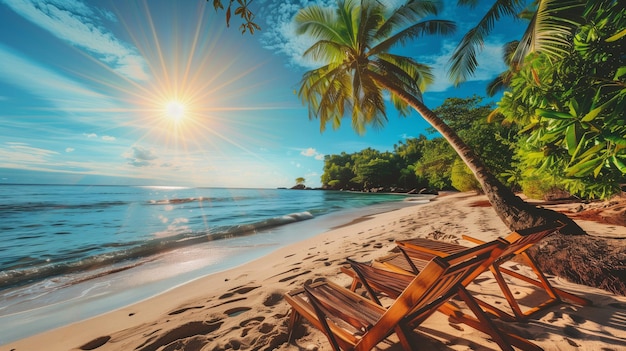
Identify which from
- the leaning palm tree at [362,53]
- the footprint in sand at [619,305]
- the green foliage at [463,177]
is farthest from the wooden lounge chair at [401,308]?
the green foliage at [463,177]

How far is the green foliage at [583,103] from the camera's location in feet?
6.87

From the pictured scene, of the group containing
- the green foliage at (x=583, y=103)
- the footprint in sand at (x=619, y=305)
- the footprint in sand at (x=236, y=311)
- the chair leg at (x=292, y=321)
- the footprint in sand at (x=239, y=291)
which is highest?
the green foliage at (x=583, y=103)

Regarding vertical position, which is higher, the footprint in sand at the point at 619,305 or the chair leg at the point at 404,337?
the chair leg at the point at 404,337

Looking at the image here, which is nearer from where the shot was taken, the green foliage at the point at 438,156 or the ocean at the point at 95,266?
the ocean at the point at 95,266

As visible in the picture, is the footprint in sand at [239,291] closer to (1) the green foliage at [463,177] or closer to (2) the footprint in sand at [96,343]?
(2) the footprint in sand at [96,343]

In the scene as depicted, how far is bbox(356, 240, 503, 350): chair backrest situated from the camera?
1.20 m

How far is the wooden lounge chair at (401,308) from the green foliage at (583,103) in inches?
63.8

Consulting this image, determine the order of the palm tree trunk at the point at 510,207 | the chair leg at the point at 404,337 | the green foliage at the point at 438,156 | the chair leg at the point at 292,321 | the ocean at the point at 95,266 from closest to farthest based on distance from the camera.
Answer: the chair leg at the point at 404,337, the chair leg at the point at 292,321, the ocean at the point at 95,266, the palm tree trunk at the point at 510,207, the green foliage at the point at 438,156

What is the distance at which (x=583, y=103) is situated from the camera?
214cm

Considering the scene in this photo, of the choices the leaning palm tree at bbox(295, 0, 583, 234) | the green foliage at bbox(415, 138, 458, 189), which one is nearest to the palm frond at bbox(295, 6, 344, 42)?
the leaning palm tree at bbox(295, 0, 583, 234)

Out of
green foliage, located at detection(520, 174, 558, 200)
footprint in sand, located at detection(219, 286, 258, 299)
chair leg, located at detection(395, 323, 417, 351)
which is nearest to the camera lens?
chair leg, located at detection(395, 323, 417, 351)

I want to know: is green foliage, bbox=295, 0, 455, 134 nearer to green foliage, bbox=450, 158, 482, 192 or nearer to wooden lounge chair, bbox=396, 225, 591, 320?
wooden lounge chair, bbox=396, 225, 591, 320

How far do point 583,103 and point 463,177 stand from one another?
65.4ft

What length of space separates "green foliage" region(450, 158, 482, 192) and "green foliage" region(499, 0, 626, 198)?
16633mm
